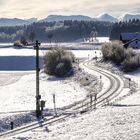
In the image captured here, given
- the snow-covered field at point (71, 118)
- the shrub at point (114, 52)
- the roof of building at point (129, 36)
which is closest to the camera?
the snow-covered field at point (71, 118)

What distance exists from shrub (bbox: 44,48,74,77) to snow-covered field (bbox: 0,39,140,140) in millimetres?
2393

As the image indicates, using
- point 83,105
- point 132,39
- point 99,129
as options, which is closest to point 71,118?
point 99,129

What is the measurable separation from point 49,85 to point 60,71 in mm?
Result: 13392

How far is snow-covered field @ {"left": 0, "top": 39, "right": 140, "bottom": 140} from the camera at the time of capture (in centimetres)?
3078

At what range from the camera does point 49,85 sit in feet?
257

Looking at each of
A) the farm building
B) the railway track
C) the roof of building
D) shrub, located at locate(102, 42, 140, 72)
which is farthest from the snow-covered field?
the roof of building

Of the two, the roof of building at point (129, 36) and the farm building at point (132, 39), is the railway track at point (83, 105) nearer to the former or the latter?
the farm building at point (132, 39)

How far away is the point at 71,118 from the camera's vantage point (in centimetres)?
4162

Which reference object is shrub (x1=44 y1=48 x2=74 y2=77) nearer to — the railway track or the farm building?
the railway track

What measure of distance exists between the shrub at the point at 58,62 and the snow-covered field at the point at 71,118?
2393 millimetres

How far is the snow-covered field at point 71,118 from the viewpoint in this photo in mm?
Answer: 30781

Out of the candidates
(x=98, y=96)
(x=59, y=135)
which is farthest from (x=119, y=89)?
(x=59, y=135)

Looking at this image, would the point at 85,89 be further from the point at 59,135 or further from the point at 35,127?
the point at 59,135

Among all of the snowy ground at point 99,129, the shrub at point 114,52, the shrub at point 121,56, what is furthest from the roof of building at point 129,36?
the snowy ground at point 99,129
